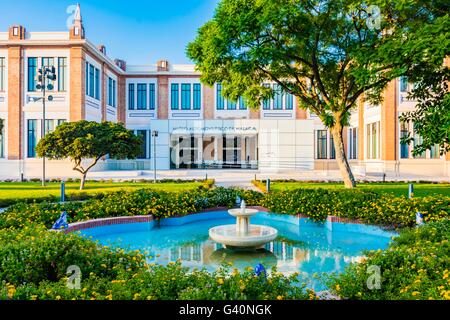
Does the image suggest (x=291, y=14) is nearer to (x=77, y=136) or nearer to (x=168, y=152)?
(x=77, y=136)

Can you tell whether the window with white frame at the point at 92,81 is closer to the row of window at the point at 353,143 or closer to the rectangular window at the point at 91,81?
the rectangular window at the point at 91,81

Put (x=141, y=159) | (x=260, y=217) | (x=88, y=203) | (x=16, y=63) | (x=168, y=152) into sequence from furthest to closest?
1. (x=141, y=159)
2. (x=168, y=152)
3. (x=16, y=63)
4. (x=260, y=217)
5. (x=88, y=203)

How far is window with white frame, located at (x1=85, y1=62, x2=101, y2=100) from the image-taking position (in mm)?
26734

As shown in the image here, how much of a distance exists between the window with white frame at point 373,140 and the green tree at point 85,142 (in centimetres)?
1996

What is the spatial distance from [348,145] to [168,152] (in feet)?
57.0

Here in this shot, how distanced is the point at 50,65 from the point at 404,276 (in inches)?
1082

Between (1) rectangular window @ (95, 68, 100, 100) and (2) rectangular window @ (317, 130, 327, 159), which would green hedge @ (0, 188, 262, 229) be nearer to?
(1) rectangular window @ (95, 68, 100, 100)

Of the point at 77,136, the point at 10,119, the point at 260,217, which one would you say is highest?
the point at 10,119

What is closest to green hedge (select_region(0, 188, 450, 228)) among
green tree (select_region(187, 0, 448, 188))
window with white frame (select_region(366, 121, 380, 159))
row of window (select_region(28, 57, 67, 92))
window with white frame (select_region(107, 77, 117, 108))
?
green tree (select_region(187, 0, 448, 188))

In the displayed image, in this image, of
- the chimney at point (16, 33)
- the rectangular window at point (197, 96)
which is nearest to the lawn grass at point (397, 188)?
the rectangular window at point (197, 96)

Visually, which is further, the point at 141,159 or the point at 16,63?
the point at 141,159

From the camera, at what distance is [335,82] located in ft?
53.3

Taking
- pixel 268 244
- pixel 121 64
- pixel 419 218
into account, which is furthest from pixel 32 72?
pixel 419 218
